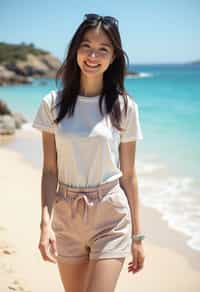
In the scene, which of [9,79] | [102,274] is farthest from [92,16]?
[9,79]

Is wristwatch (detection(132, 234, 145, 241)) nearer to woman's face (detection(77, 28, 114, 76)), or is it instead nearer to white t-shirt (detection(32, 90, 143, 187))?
white t-shirt (detection(32, 90, 143, 187))

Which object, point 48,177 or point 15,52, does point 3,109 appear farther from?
point 15,52

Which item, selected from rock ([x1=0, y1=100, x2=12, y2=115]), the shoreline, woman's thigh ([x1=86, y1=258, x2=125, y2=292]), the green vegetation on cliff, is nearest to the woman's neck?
woman's thigh ([x1=86, y1=258, x2=125, y2=292])

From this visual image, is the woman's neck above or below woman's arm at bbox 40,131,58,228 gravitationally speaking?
above

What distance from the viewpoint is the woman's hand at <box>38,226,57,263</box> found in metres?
2.31

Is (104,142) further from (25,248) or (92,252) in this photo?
(25,248)

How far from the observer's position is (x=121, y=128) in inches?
95.3

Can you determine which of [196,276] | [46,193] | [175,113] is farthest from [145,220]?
[175,113]

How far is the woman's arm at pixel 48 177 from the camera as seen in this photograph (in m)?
2.42

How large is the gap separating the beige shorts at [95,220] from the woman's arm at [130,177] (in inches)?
3.3

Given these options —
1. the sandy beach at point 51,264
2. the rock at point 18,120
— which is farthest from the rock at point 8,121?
the sandy beach at point 51,264

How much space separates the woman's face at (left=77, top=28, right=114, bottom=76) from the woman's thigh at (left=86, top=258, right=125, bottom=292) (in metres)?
0.90

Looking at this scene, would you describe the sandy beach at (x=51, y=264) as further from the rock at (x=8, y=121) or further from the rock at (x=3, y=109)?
the rock at (x=3, y=109)

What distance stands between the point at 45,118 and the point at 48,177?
29cm
